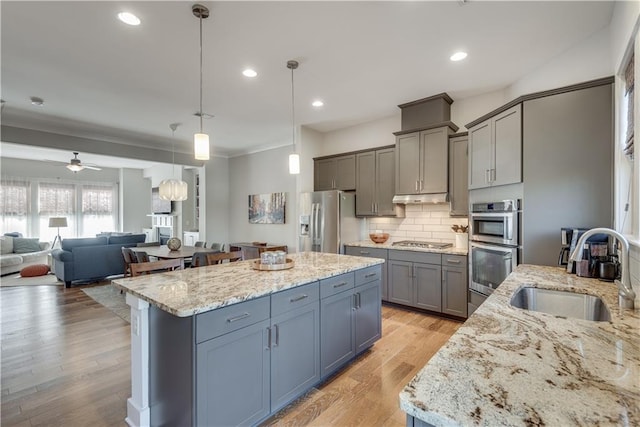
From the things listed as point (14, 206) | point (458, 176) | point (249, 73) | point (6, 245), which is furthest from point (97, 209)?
point (458, 176)

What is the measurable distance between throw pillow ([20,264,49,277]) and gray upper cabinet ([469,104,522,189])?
341 inches

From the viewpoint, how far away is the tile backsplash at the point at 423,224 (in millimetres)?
4223

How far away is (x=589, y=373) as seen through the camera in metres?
0.81

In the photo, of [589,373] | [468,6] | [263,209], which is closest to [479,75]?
[468,6]

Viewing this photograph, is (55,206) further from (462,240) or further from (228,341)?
(462,240)

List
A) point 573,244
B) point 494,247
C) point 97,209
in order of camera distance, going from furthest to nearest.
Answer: point 97,209 → point 494,247 → point 573,244

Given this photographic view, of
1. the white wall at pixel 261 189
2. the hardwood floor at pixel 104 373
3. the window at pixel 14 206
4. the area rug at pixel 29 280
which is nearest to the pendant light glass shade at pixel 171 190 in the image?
the white wall at pixel 261 189

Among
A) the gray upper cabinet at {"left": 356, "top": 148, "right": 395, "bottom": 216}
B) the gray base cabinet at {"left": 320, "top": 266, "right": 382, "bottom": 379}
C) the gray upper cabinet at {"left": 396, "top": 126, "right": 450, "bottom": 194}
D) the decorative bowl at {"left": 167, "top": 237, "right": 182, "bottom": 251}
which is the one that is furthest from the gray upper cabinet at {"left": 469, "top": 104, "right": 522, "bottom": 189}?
the decorative bowl at {"left": 167, "top": 237, "right": 182, "bottom": 251}

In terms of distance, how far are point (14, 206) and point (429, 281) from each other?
10.5 m

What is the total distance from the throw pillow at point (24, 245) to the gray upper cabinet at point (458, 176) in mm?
9594

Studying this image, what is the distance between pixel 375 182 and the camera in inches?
183

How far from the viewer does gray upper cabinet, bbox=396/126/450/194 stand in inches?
152

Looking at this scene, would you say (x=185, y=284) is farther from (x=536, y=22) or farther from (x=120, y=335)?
(x=536, y=22)

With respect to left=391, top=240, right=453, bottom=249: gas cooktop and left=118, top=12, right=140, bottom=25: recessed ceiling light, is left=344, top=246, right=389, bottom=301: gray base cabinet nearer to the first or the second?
left=391, top=240, right=453, bottom=249: gas cooktop
